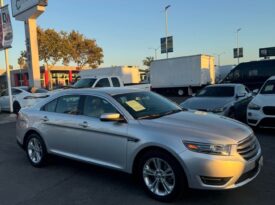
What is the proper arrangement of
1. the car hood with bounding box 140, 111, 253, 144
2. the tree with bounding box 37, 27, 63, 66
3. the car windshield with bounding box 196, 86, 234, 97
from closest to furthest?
1. the car hood with bounding box 140, 111, 253, 144
2. the car windshield with bounding box 196, 86, 234, 97
3. the tree with bounding box 37, 27, 63, 66

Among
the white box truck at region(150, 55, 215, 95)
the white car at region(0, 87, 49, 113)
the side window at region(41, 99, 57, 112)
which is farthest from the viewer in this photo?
the white box truck at region(150, 55, 215, 95)

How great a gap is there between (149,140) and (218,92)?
7.61m

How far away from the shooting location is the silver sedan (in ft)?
13.4

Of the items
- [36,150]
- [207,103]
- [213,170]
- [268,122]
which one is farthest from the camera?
[207,103]

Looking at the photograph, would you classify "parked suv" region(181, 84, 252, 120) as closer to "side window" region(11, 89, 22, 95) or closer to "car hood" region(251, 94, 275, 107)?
"car hood" region(251, 94, 275, 107)

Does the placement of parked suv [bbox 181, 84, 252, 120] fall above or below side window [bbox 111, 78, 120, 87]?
below

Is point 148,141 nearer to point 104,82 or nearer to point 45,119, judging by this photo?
point 45,119

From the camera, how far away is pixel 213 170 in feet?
13.1

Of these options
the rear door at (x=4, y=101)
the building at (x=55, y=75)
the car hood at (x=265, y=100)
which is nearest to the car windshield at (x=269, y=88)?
the car hood at (x=265, y=100)

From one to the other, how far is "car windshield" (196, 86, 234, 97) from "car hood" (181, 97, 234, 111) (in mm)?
539

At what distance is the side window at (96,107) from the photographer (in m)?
5.26

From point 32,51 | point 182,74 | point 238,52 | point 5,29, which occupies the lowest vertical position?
point 182,74

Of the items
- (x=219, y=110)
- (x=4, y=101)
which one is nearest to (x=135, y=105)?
(x=219, y=110)

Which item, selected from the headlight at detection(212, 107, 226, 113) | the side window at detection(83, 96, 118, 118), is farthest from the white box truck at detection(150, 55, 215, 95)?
the side window at detection(83, 96, 118, 118)
